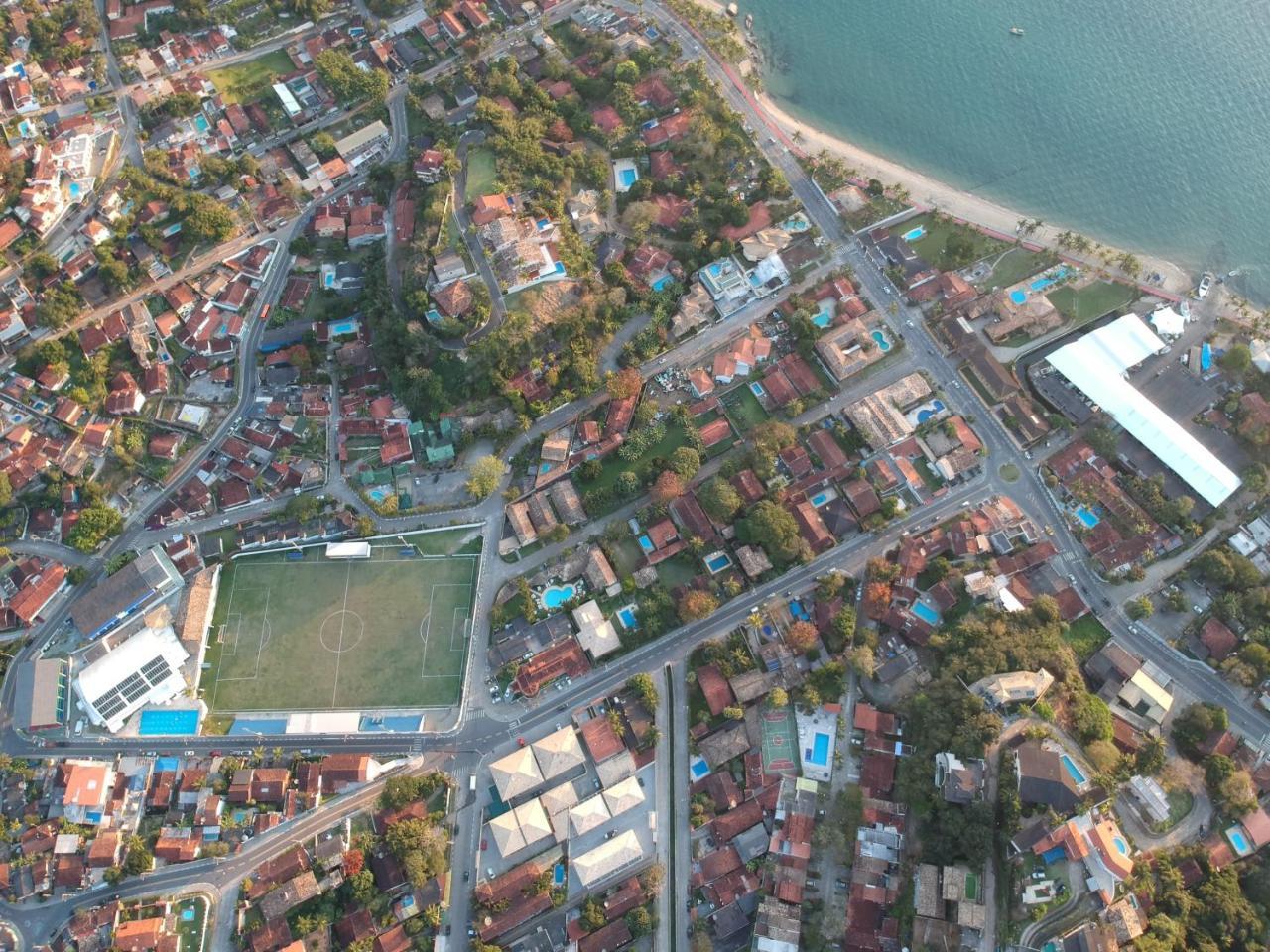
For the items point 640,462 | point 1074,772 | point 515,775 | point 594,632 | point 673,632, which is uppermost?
point 640,462

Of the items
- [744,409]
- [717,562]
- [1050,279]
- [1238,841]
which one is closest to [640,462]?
[744,409]

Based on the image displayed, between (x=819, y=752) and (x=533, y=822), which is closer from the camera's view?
(x=533, y=822)

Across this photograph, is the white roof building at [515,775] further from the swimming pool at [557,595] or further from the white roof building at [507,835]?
the swimming pool at [557,595]

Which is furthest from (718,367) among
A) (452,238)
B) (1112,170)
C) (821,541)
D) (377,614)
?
(1112,170)

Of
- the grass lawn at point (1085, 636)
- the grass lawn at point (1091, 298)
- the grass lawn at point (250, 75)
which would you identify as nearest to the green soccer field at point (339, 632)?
the grass lawn at point (1085, 636)

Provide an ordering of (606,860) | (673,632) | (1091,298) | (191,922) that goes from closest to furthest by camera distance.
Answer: (606,860)
(191,922)
(673,632)
(1091,298)

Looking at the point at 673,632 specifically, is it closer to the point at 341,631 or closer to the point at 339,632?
the point at 341,631

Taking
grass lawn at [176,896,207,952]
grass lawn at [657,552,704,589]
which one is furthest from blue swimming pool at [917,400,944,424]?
grass lawn at [176,896,207,952]
